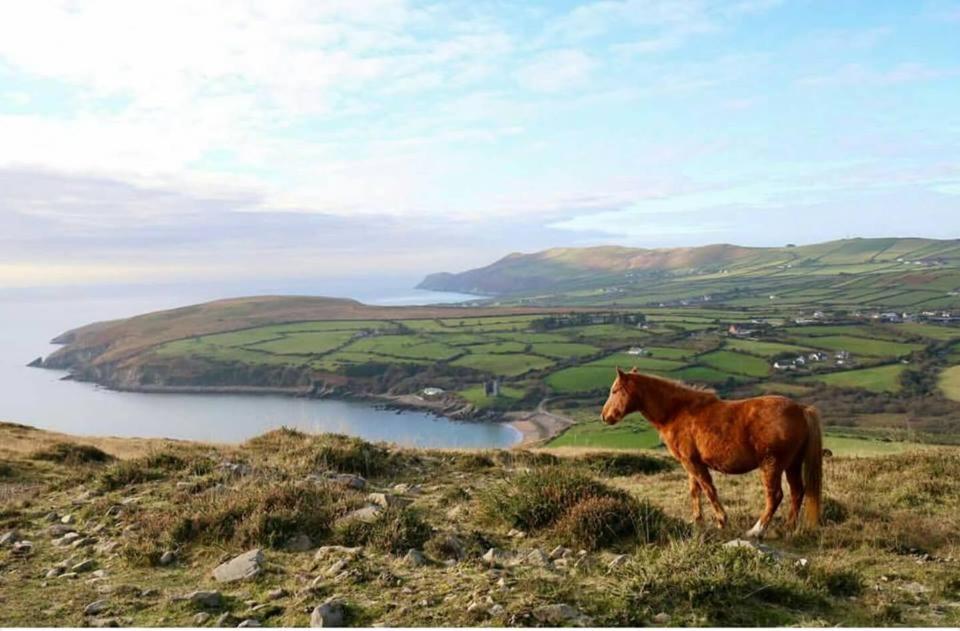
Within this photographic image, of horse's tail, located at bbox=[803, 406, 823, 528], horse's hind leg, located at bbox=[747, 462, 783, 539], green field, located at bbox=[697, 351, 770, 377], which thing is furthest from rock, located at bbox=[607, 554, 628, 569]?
green field, located at bbox=[697, 351, 770, 377]

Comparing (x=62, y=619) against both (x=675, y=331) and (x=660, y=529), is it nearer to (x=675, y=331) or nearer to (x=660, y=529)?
(x=660, y=529)

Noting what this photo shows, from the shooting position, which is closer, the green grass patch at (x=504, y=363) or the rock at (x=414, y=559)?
the rock at (x=414, y=559)

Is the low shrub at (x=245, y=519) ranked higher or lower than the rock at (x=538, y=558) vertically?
higher

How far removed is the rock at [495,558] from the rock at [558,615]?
140 cm

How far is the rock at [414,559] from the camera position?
610cm

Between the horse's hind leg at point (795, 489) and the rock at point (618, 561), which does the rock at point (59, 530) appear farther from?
the horse's hind leg at point (795, 489)

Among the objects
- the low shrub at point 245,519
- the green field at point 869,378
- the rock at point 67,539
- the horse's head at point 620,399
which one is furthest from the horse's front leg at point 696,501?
the green field at point 869,378

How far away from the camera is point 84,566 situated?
660 centimetres

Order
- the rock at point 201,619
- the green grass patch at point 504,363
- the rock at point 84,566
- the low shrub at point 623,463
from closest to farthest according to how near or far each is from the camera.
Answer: the rock at point 201,619 < the rock at point 84,566 < the low shrub at point 623,463 < the green grass patch at point 504,363

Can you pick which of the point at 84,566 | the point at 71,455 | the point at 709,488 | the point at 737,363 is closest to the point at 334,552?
the point at 84,566

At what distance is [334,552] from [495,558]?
5.49 ft

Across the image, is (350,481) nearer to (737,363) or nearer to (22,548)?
(22,548)

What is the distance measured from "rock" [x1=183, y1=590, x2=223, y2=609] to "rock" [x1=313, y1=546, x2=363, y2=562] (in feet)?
3.80

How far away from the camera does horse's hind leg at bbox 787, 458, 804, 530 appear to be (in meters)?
7.70
